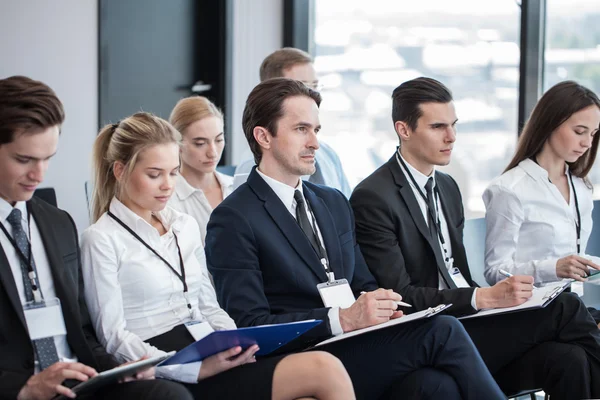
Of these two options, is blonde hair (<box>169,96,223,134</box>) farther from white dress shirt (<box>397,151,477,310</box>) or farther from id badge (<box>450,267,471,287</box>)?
id badge (<box>450,267,471,287</box>)

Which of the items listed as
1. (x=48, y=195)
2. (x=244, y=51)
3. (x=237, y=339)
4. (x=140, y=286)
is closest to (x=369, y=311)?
(x=237, y=339)

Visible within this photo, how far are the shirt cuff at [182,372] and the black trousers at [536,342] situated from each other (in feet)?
3.59

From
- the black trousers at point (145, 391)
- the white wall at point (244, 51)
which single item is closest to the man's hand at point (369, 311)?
the black trousers at point (145, 391)

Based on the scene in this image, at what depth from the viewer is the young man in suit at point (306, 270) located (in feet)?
8.50

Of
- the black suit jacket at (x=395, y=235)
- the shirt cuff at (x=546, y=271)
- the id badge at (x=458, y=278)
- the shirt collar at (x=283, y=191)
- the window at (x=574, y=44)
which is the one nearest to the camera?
the shirt collar at (x=283, y=191)

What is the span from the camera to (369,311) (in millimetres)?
2555

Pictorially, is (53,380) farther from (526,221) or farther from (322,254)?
(526,221)

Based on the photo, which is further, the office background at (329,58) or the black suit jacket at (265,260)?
the office background at (329,58)

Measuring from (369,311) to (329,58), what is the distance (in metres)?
4.11

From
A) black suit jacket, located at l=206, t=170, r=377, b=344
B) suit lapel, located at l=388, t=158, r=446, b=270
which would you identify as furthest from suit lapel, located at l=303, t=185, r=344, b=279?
suit lapel, located at l=388, t=158, r=446, b=270

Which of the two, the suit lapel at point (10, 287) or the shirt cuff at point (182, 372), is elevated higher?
the suit lapel at point (10, 287)

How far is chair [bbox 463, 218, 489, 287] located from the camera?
3510 mm

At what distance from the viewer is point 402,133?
3.34 m

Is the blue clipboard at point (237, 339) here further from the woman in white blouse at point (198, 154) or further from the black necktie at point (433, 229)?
the woman in white blouse at point (198, 154)
